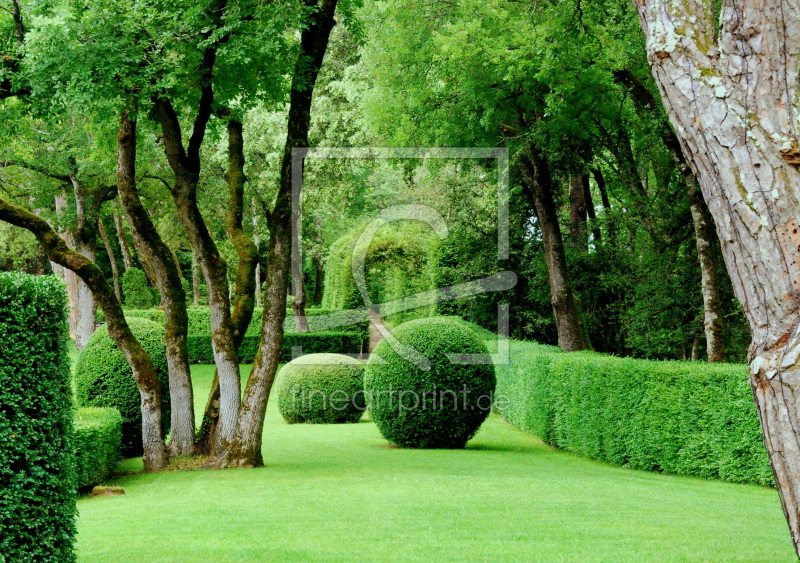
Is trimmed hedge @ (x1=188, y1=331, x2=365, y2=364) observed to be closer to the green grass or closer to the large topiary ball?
the large topiary ball

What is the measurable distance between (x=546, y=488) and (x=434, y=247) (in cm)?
2039

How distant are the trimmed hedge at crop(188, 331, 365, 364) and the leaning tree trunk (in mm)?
29686

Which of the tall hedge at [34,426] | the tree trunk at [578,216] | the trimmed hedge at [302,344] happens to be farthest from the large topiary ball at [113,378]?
the trimmed hedge at [302,344]

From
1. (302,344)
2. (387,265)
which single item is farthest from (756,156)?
(387,265)

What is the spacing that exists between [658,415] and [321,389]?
8985mm

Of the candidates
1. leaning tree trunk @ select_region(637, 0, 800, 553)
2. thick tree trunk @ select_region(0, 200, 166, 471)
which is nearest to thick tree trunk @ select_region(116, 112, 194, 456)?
thick tree trunk @ select_region(0, 200, 166, 471)

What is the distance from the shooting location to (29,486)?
16.5 feet

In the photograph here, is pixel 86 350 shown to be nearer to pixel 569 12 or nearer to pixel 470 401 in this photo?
pixel 470 401

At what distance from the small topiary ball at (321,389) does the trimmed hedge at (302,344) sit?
1251 cm


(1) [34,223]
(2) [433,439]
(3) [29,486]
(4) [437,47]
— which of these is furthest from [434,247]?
(3) [29,486]

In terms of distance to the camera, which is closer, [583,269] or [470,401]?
[470,401]

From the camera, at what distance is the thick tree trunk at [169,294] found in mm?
12914

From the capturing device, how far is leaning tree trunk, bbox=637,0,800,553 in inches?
124

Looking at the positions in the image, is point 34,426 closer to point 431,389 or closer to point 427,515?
point 427,515
